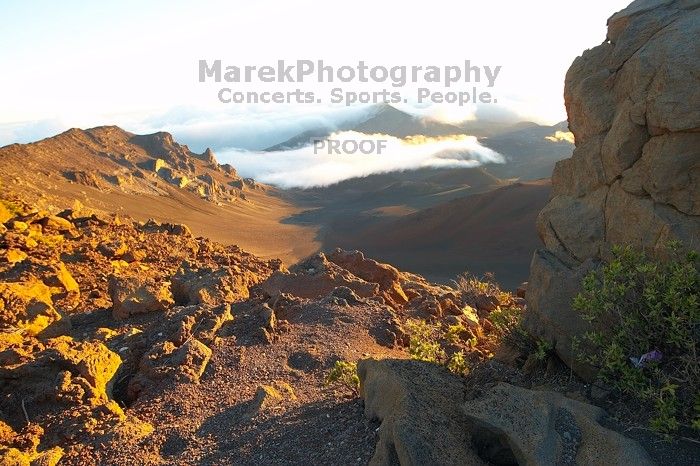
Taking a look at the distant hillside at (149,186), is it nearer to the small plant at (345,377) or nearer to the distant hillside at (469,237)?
the distant hillside at (469,237)

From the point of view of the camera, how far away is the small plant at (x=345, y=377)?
4.12 m

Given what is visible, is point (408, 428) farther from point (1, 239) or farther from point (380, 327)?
point (1, 239)

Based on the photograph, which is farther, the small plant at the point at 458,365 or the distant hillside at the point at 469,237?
the distant hillside at the point at 469,237

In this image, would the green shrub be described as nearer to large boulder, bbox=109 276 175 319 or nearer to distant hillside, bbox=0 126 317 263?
large boulder, bbox=109 276 175 319

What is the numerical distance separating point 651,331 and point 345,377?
2.10 m

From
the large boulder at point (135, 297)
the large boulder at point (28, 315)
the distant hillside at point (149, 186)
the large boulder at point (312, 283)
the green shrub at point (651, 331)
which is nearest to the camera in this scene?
the green shrub at point (651, 331)

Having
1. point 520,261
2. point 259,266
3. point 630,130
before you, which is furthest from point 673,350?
point 520,261

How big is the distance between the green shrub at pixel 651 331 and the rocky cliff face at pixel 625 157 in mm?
300

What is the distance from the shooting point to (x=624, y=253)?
3.39 metres

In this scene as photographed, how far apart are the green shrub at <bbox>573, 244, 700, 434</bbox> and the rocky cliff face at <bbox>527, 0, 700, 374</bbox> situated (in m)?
0.30

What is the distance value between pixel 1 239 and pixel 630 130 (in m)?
9.62

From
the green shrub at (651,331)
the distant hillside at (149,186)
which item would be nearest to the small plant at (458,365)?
the green shrub at (651,331)

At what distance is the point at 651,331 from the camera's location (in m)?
3.10

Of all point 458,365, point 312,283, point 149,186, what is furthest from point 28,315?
point 149,186
